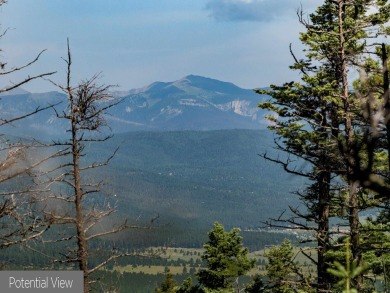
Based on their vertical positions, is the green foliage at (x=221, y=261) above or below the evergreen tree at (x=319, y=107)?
below

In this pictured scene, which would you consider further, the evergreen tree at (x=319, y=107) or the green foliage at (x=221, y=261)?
the green foliage at (x=221, y=261)

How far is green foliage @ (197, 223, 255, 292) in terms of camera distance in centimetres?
3238

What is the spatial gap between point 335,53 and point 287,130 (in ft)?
14.6

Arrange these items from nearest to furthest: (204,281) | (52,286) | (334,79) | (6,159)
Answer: (6,159), (52,286), (334,79), (204,281)

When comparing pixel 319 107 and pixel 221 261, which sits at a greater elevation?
pixel 319 107

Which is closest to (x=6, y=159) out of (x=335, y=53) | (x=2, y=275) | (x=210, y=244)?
(x=2, y=275)

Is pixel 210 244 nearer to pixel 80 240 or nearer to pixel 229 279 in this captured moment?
pixel 229 279

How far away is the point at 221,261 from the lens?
106 ft

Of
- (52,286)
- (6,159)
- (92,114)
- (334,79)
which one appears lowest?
(52,286)

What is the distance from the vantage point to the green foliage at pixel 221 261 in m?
32.4

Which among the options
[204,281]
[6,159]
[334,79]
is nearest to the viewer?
[6,159]

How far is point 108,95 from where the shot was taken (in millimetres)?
13695

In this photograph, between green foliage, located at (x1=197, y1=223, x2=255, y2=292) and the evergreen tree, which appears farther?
green foliage, located at (x1=197, y1=223, x2=255, y2=292)

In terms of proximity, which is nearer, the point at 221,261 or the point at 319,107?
the point at 319,107
